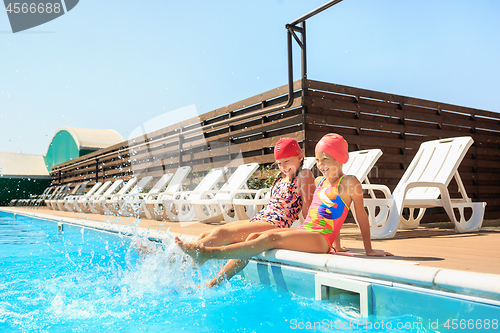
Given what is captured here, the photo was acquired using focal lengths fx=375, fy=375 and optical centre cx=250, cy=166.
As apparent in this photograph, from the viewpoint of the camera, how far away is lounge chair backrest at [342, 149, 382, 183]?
463cm

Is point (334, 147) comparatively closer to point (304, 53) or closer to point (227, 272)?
point (227, 272)

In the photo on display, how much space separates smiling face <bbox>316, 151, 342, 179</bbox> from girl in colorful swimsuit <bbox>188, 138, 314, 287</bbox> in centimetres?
28

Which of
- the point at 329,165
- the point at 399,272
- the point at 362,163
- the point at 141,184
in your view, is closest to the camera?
the point at 399,272

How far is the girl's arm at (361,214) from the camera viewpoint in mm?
2387

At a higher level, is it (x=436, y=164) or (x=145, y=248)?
(x=436, y=164)

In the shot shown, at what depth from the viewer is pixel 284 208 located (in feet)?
9.39

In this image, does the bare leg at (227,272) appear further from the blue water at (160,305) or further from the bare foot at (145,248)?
the bare foot at (145,248)

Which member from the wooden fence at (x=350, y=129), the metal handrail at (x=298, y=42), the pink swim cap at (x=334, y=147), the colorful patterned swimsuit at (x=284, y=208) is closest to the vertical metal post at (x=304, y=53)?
the metal handrail at (x=298, y=42)

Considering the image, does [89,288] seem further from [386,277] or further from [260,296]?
[386,277]

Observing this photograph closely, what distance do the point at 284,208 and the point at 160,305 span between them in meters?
1.11

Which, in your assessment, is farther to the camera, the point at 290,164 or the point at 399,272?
the point at 290,164

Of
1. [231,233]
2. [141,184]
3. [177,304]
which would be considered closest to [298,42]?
[231,233]

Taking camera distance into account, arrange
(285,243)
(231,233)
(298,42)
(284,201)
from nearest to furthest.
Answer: (285,243)
(231,233)
(284,201)
(298,42)

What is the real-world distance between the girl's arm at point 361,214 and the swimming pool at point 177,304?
464 mm
